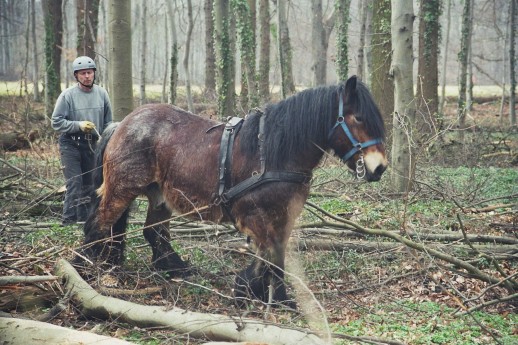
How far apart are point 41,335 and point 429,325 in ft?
10.5

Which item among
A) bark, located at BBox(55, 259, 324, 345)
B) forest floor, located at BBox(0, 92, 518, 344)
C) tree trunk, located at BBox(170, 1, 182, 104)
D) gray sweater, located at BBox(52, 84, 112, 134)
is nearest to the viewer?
bark, located at BBox(55, 259, 324, 345)

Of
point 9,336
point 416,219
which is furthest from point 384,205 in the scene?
point 9,336

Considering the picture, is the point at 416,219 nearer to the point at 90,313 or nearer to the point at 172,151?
the point at 172,151

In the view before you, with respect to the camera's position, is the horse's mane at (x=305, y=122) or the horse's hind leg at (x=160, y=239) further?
the horse's hind leg at (x=160, y=239)

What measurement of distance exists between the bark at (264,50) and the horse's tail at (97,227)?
15.7 meters

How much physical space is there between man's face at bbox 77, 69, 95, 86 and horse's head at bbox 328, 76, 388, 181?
3.91 meters

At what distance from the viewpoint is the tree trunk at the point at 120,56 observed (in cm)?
945

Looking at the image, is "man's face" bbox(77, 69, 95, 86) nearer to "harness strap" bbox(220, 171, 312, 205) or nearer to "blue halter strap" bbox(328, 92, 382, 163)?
"harness strap" bbox(220, 171, 312, 205)

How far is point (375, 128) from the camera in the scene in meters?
5.72

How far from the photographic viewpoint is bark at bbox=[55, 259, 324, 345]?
166 inches

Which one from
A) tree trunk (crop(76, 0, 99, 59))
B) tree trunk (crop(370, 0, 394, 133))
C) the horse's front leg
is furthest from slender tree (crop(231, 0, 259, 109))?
the horse's front leg

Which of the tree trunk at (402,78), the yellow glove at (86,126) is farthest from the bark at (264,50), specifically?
the yellow glove at (86,126)

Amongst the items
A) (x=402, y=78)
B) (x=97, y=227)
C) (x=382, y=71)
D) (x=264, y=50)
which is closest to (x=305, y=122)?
(x=97, y=227)

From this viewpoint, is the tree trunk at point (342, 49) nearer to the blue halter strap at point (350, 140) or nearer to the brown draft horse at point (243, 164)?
the brown draft horse at point (243, 164)
